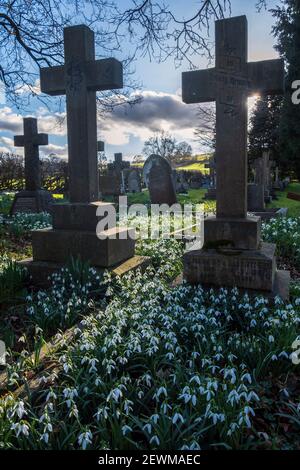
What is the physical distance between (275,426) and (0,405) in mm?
1649

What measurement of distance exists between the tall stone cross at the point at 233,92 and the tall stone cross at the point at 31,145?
28.0 feet

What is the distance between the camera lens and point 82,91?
16.0ft

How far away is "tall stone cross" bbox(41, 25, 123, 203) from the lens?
4820 millimetres

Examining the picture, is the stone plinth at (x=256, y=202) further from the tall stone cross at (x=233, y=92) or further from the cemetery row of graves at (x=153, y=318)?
the tall stone cross at (x=233, y=92)

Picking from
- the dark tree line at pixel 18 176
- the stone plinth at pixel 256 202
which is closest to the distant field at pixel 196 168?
the dark tree line at pixel 18 176

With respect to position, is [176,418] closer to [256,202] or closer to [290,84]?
[256,202]

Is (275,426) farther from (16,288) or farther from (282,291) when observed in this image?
(16,288)

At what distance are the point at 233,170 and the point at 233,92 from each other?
34.9 inches

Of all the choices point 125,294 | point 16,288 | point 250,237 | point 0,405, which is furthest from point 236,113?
point 0,405

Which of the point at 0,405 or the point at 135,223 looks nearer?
the point at 0,405

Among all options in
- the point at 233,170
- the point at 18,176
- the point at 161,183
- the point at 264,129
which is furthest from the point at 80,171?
the point at 264,129

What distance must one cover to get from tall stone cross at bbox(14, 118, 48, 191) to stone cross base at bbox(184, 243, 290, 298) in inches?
348

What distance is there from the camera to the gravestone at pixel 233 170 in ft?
13.5

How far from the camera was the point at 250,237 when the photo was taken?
13.8 ft
